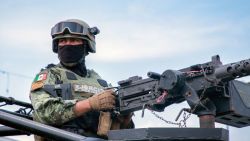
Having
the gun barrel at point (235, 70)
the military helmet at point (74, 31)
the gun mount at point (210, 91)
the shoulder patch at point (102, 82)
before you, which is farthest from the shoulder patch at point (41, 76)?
the gun barrel at point (235, 70)

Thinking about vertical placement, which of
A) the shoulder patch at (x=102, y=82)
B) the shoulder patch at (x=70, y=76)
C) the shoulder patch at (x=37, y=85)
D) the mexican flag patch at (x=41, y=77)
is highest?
the shoulder patch at (x=102, y=82)

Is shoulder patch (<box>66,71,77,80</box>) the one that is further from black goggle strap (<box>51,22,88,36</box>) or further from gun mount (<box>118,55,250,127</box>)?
gun mount (<box>118,55,250,127</box>)

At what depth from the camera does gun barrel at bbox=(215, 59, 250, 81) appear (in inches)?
114

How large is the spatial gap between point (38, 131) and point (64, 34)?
256 centimetres

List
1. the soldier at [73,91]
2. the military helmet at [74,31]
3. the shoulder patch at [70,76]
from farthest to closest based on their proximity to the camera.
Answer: the military helmet at [74,31], the shoulder patch at [70,76], the soldier at [73,91]

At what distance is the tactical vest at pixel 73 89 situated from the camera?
4.17 metres

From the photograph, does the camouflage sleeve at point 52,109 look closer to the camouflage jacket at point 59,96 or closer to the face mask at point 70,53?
the camouflage jacket at point 59,96

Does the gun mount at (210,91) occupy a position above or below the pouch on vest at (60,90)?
below

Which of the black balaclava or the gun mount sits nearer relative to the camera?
the gun mount

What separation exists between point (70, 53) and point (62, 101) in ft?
1.98

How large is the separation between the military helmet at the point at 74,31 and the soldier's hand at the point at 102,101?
890 millimetres

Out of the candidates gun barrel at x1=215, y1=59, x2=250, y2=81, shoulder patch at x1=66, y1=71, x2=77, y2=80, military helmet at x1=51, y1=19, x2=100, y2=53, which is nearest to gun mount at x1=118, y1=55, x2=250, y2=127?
gun barrel at x1=215, y1=59, x2=250, y2=81

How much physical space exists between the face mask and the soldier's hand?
0.76 m

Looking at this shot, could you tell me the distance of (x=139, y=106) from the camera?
3.79 meters
